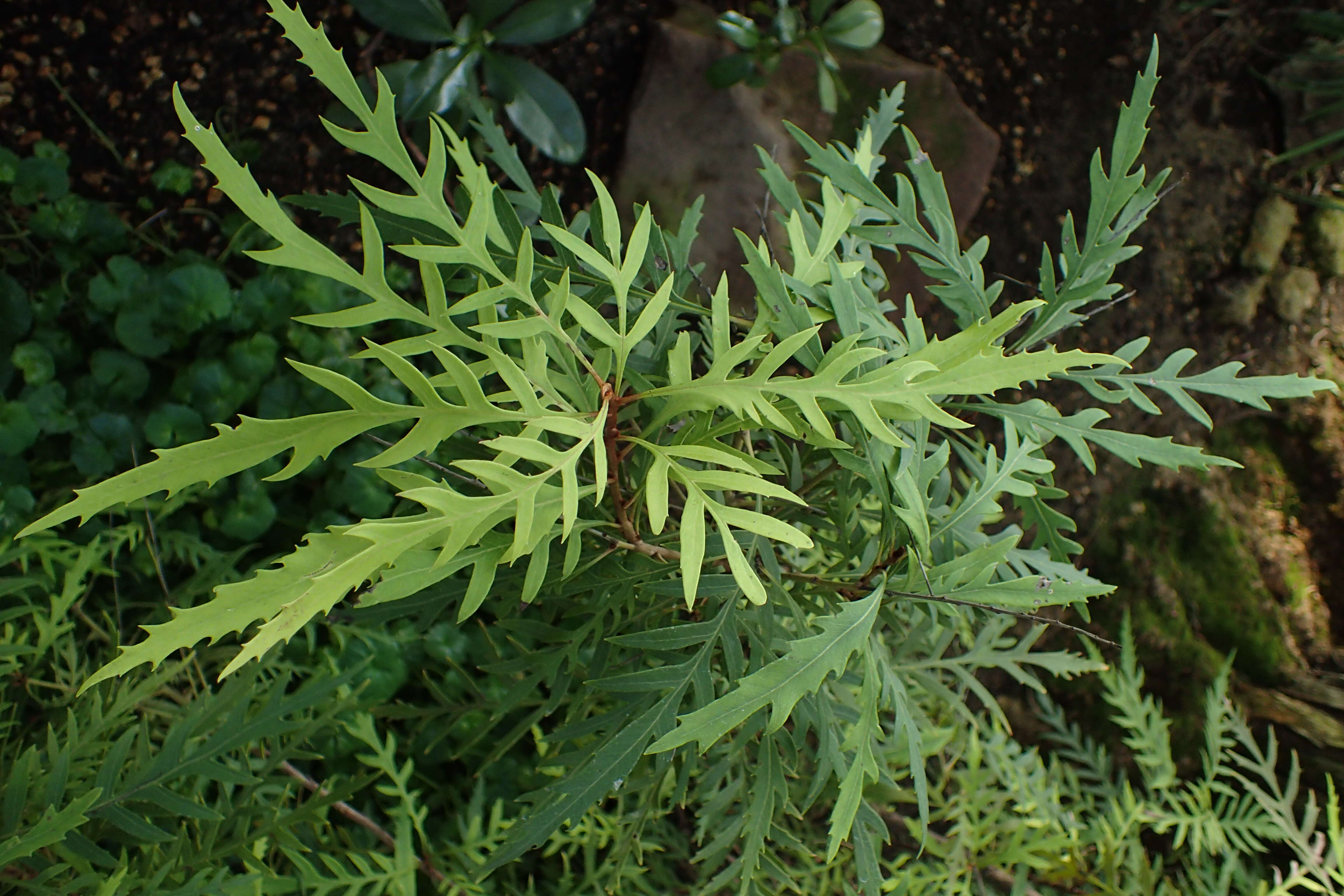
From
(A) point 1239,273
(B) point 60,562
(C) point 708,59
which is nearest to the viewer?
(B) point 60,562

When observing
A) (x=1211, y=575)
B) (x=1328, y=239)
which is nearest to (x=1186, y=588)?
(x=1211, y=575)

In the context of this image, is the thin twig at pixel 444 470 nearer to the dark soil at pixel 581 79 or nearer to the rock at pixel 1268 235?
the dark soil at pixel 581 79

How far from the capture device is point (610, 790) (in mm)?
709

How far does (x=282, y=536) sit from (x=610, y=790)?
94 cm

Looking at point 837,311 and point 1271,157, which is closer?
point 837,311

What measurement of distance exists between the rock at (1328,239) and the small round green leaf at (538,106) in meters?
1.89

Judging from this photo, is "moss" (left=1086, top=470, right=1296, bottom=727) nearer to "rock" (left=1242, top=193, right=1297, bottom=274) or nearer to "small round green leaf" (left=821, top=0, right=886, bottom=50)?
"rock" (left=1242, top=193, right=1297, bottom=274)

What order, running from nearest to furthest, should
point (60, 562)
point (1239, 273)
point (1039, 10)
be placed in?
point (60, 562) < point (1039, 10) < point (1239, 273)

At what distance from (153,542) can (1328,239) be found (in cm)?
263

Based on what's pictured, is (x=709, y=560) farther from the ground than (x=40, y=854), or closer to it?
farther from the ground

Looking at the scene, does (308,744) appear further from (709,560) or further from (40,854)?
(709,560)

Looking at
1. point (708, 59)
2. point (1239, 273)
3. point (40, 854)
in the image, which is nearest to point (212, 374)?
point (40, 854)

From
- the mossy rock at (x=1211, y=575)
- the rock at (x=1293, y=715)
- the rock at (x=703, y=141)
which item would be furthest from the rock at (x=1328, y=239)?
the rock at (x=703, y=141)

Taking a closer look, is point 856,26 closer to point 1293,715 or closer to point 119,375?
point 119,375
